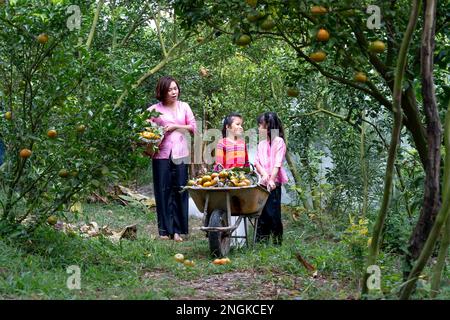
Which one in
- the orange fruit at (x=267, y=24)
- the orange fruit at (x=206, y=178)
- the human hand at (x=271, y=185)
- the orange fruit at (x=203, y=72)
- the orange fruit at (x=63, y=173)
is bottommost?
the human hand at (x=271, y=185)

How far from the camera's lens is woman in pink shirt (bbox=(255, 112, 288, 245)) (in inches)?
331

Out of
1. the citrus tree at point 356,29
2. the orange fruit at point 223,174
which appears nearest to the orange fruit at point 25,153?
the citrus tree at point 356,29

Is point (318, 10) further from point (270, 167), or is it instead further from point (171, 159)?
point (171, 159)

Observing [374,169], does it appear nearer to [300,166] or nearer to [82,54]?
[300,166]

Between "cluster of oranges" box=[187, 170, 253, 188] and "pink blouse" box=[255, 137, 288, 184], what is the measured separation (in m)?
0.82

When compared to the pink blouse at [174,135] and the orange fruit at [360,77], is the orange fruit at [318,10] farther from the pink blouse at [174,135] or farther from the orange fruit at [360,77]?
the pink blouse at [174,135]

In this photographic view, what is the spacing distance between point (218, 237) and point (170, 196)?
1604mm

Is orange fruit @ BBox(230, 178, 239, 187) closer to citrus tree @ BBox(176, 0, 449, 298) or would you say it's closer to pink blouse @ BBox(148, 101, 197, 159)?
pink blouse @ BBox(148, 101, 197, 159)

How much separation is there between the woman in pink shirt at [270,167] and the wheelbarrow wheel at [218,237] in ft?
3.33

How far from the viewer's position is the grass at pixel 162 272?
200 inches

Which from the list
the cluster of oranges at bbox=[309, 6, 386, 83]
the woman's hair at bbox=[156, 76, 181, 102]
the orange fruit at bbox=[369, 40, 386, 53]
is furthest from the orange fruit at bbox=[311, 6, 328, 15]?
the woman's hair at bbox=[156, 76, 181, 102]

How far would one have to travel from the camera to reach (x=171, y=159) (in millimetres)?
8508

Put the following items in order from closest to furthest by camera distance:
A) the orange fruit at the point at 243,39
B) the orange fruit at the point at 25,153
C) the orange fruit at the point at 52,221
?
the orange fruit at the point at 243,39 < the orange fruit at the point at 25,153 < the orange fruit at the point at 52,221

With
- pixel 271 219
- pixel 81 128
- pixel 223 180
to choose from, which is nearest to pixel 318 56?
pixel 81 128
